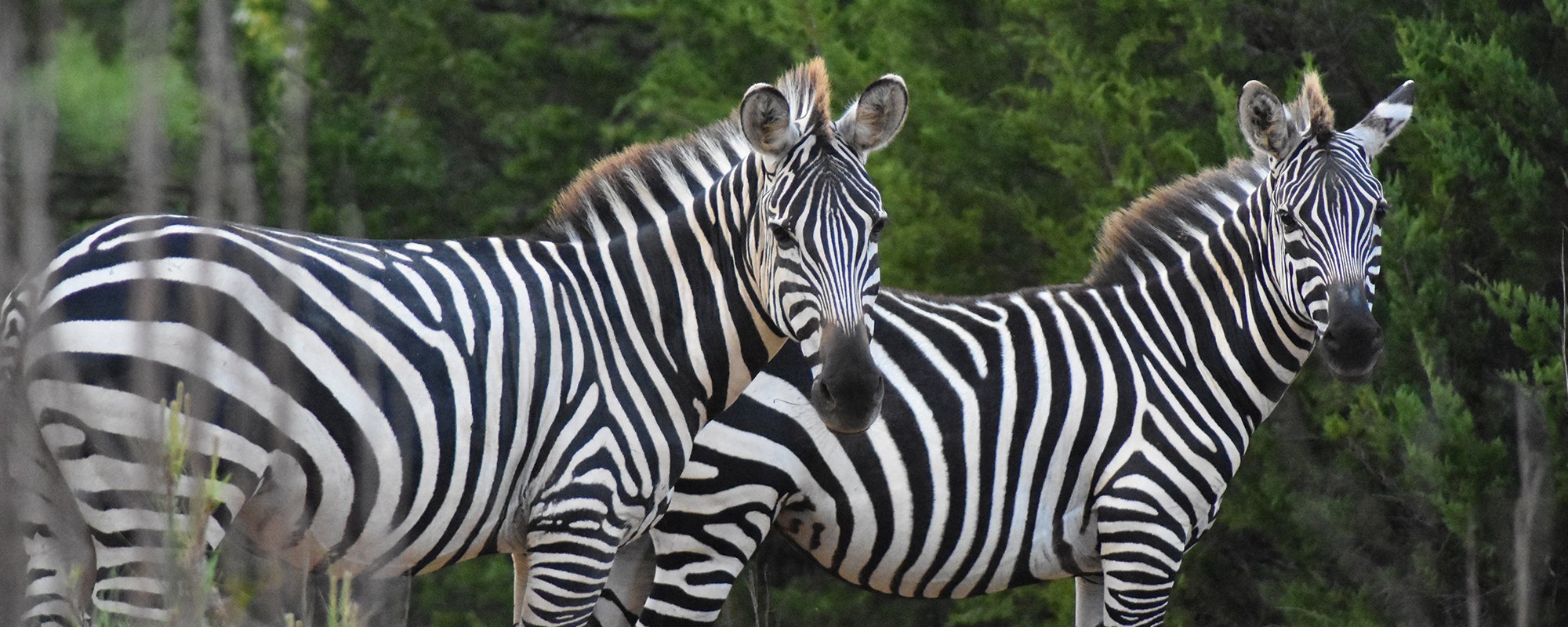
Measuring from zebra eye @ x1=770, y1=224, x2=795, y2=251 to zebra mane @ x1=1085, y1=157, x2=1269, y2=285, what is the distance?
5.41 feet

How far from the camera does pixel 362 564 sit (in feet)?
12.1

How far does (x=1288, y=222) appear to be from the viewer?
15.7 feet

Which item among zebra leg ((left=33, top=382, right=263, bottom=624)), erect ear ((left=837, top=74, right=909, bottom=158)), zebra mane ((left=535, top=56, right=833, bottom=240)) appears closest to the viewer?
zebra leg ((left=33, top=382, right=263, bottom=624))

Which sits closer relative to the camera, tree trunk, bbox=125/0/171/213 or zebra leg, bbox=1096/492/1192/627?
tree trunk, bbox=125/0/171/213

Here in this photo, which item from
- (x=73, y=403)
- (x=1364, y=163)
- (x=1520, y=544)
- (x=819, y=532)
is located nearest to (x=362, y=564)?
(x=73, y=403)

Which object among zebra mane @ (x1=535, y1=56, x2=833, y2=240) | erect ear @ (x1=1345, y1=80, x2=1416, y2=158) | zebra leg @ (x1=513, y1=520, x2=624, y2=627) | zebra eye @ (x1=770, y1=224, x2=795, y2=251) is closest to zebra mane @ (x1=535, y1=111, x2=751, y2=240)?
zebra mane @ (x1=535, y1=56, x2=833, y2=240)

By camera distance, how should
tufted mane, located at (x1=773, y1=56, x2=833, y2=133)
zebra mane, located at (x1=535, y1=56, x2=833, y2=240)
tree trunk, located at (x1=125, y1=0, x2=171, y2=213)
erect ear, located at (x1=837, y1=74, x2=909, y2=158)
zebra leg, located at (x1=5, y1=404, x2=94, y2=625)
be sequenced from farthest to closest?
zebra mane, located at (x1=535, y1=56, x2=833, y2=240), erect ear, located at (x1=837, y1=74, x2=909, y2=158), tufted mane, located at (x1=773, y1=56, x2=833, y2=133), zebra leg, located at (x1=5, y1=404, x2=94, y2=625), tree trunk, located at (x1=125, y1=0, x2=171, y2=213)

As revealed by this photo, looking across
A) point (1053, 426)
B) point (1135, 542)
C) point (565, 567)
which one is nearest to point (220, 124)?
point (565, 567)

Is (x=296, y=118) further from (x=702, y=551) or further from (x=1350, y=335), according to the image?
(x=1350, y=335)

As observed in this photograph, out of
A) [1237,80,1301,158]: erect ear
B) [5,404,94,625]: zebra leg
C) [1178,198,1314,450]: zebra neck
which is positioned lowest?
[5,404,94,625]: zebra leg

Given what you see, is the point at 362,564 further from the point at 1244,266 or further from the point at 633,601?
the point at 1244,266

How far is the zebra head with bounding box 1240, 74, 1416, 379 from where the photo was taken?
4570mm

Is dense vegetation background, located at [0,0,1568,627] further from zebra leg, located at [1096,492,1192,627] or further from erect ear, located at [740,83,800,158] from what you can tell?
erect ear, located at [740,83,800,158]

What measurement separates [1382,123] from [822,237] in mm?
2384
